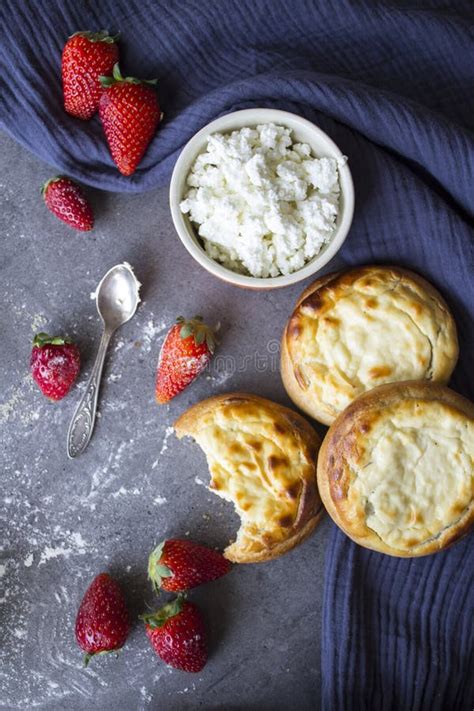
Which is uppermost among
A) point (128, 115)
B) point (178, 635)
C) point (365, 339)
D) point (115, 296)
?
point (128, 115)

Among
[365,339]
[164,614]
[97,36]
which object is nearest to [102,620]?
[164,614]

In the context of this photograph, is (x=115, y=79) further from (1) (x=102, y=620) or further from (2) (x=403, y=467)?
(1) (x=102, y=620)

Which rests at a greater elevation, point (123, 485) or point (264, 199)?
point (264, 199)

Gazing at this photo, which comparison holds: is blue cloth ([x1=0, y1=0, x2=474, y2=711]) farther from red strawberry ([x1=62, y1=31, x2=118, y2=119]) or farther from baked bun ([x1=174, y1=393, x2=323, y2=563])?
baked bun ([x1=174, y1=393, x2=323, y2=563])

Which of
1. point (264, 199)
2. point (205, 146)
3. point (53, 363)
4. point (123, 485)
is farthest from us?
point (123, 485)

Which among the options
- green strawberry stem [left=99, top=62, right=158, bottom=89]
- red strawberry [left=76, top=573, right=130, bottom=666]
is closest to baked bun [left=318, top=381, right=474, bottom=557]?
red strawberry [left=76, top=573, right=130, bottom=666]

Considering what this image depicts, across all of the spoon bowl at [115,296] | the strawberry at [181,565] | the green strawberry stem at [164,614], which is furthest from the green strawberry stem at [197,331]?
the green strawberry stem at [164,614]
